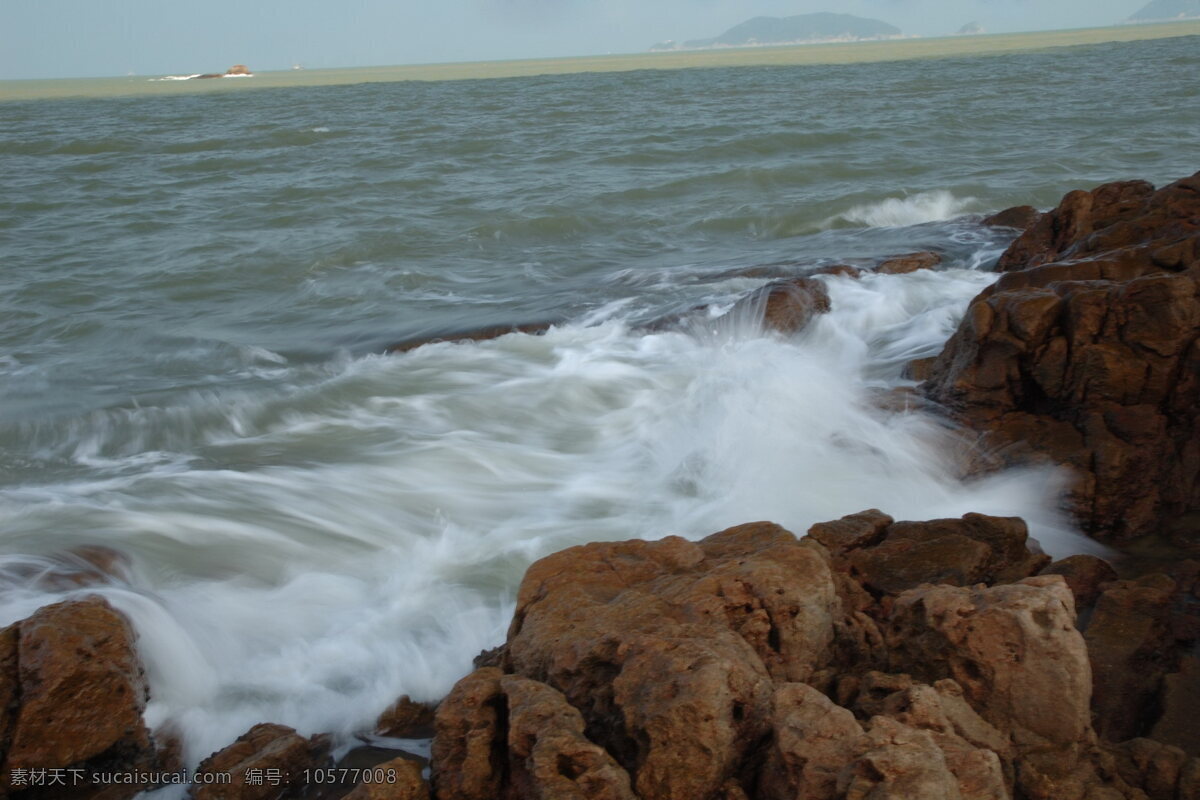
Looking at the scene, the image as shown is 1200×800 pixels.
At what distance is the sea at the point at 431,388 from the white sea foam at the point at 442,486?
0.02 metres

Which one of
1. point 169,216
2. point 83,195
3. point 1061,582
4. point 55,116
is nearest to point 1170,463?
point 1061,582

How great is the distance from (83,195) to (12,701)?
17405 millimetres

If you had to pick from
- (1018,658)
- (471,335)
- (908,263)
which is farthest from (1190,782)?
(908,263)

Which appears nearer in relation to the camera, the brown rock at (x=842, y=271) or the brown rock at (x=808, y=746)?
the brown rock at (x=808, y=746)

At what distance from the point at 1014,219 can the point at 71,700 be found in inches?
429

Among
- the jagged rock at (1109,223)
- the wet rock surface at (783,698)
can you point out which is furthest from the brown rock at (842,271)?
the wet rock surface at (783,698)

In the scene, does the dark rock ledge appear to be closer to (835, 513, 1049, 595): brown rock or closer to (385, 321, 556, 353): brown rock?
(835, 513, 1049, 595): brown rock

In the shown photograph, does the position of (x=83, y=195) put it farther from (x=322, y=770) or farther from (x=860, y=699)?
(x=860, y=699)

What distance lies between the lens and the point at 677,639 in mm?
2873

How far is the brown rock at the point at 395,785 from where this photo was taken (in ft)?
9.39

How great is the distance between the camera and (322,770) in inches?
137

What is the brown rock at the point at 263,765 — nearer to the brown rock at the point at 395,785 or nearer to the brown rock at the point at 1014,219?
the brown rock at the point at 395,785

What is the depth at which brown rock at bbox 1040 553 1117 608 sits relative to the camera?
3.88 metres

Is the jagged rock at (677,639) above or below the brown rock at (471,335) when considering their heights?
above
